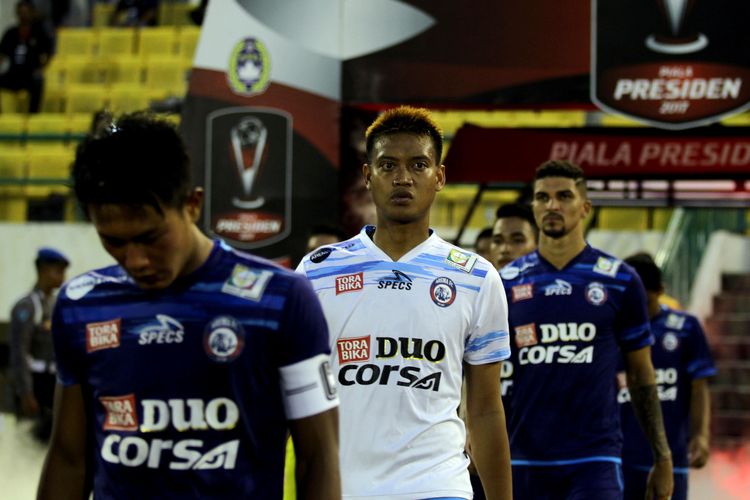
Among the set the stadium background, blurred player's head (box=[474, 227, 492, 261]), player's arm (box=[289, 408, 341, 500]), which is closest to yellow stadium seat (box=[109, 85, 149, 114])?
the stadium background

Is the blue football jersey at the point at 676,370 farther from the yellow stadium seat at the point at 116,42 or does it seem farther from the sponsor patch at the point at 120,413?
the yellow stadium seat at the point at 116,42

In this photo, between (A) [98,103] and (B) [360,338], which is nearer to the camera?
(B) [360,338]

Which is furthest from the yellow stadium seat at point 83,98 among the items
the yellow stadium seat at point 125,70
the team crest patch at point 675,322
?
the team crest patch at point 675,322

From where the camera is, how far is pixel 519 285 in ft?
23.3

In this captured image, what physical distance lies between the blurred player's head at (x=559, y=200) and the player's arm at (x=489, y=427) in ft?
7.65

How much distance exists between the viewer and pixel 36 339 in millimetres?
12633

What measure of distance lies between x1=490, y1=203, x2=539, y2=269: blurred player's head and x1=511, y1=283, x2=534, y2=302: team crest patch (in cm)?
139

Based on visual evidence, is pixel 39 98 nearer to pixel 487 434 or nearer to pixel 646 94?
pixel 646 94

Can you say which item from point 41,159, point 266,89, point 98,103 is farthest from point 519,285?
point 98,103

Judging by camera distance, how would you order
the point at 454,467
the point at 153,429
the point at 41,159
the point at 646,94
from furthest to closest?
1. the point at 41,159
2. the point at 646,94
3. the point at 454,467
4. the point at 153,429

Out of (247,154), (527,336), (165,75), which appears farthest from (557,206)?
(165,75)

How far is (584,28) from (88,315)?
8500mm

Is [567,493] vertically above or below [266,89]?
below

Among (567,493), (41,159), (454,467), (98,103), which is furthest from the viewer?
(98,103)
